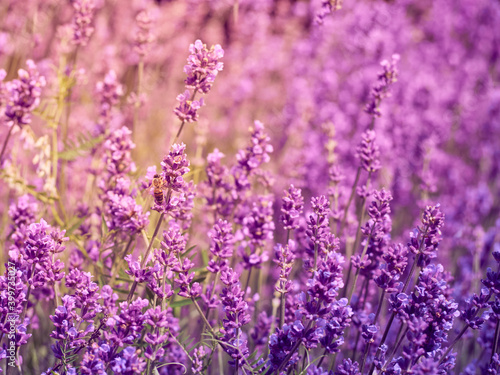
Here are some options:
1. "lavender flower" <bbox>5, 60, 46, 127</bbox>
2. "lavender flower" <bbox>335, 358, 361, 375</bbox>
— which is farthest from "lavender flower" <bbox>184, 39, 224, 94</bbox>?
"lavender flower" <bbox>335, 358, 361, 375</bbox>

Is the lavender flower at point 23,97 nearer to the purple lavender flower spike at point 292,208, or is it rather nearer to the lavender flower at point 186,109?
the lavender flower at point 186,109

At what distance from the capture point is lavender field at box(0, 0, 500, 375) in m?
1.47

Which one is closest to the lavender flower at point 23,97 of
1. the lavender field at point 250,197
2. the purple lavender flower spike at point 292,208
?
the lavender field at point 250,197

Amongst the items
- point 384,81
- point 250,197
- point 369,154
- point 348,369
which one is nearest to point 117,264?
point 250,197

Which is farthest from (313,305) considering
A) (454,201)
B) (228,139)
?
(228,139)

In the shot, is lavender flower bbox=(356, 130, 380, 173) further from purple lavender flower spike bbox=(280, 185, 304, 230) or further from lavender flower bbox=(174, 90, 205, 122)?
lavender flower bbox=(174, 90, 205, 122)

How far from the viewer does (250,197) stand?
93.9 inches

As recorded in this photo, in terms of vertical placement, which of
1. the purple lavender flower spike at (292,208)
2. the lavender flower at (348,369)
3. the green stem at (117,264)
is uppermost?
the purple lavender flower spike at (292,208)

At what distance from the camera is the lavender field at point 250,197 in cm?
147

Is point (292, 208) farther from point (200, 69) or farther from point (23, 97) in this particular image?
point (23, 97)

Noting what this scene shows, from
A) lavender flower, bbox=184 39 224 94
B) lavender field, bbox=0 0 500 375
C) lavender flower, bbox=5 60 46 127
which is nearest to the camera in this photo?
lavender field, bbox=0 0 500 375

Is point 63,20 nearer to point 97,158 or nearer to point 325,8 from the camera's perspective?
point 97,158

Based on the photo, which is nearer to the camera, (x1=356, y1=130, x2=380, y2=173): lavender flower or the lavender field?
the lavender field

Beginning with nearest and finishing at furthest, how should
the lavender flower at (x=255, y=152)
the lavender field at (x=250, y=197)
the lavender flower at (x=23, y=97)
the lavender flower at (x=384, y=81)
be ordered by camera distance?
the lavender field at (x=250, y=197), the lavender flower at (x=23, y=97), the lavender flower at (x=255, y=152), the lavender flower at (x=384, y=81)
